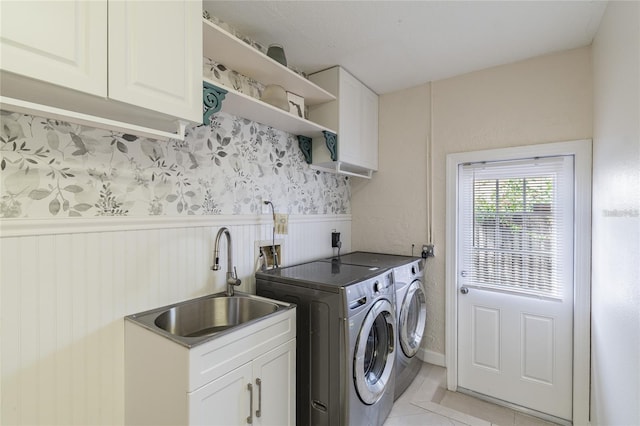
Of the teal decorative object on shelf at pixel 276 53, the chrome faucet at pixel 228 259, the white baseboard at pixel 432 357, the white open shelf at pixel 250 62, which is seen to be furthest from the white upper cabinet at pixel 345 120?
the white baseboard at pixel 432 357

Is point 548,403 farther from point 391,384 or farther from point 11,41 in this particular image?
point 11,41

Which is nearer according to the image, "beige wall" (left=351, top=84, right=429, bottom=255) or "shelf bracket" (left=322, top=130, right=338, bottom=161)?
"shelf bracket" (left=322, top=130, right=338, bottom=161)

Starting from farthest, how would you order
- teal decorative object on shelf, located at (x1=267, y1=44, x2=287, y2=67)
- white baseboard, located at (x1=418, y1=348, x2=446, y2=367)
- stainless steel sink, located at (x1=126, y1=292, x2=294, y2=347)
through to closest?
white baseboard, located at (x1=418, y1=348, x2=446, y2=367) < teal decorative object on shelf, located at (x1=267, y1=44, x2=287, y2=67) < stainless steel sink, located at (x1=126, y1=292, x2=294, y2=347)

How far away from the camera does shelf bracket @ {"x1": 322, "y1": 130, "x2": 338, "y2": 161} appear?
2.29 meters

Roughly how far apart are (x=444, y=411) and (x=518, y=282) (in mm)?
1086

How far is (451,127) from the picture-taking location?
2.58 metres

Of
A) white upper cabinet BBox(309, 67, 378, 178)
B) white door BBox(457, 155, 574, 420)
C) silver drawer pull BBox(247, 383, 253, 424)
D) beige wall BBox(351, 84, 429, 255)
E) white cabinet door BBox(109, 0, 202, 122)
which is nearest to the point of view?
white cabinet door BBox(109, 0, 202, 122)

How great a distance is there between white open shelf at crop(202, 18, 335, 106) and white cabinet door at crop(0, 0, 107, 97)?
531 millimetres

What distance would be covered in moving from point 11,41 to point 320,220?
210 centimetres

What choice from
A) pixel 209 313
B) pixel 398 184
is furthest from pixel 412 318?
pixel 209 313

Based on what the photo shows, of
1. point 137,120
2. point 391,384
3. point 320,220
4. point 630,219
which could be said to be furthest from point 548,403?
point 137,120

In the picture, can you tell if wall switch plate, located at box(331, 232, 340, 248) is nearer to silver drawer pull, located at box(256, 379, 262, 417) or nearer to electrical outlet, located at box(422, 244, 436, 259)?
electrical outlet, located at box(422, 244, 436, 259)

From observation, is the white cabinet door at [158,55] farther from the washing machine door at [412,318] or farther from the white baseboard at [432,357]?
the white baseboard at [432,357]

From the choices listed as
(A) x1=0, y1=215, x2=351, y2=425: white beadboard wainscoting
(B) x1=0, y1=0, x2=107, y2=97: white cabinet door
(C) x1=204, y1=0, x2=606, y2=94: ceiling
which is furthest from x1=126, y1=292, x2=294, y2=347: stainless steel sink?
(C) x1=204, y1=0, x2=606, y2=94: ceiling
